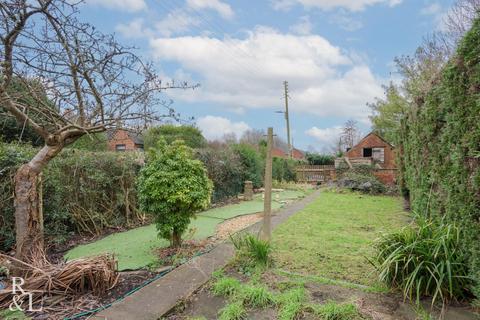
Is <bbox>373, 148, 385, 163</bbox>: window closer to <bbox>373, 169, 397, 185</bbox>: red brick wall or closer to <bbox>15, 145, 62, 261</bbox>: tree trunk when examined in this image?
<bbox>373, 169, 397, 185</bbox>: red brick wall

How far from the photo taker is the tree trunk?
3.45m

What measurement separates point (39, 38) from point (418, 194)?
6.26m

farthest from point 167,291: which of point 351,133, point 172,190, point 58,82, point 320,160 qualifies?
point 351,133

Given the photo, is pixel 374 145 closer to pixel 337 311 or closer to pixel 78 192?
pixel 78 192

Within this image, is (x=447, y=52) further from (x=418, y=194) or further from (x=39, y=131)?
(x=39, y=131)

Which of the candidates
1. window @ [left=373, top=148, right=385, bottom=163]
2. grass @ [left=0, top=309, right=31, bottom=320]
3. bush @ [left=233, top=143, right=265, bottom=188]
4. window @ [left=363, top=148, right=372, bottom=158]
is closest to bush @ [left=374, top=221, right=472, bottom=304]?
grass @ [left=0, top=309, right=31, bottom=320]

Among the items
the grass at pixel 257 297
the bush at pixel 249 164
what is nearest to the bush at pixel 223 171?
the bush at pixel 249 164

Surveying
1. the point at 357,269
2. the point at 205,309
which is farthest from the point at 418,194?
the point at 205,309

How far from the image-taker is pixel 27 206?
348cm

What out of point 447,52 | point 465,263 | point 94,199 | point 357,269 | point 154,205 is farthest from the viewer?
point 447,52

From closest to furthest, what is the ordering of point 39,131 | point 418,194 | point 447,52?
point 39,131, point 418,194, point 447,52

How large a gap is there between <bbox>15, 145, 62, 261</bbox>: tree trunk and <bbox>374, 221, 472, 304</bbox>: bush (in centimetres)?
399

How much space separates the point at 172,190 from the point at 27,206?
1778 millimetres

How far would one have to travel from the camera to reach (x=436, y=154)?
13.6 ft
